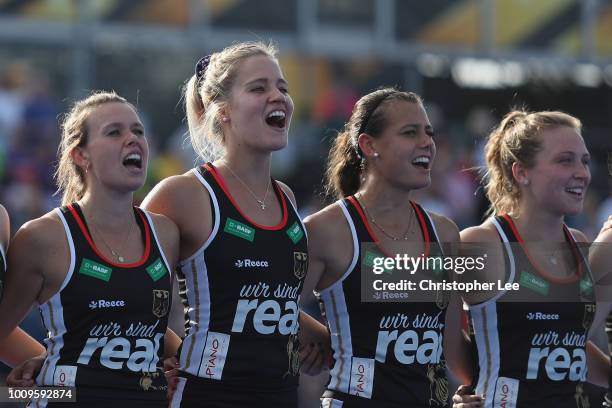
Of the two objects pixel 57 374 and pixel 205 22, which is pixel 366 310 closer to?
pixel 57 374

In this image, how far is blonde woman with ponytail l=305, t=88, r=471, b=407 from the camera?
15.4 ft

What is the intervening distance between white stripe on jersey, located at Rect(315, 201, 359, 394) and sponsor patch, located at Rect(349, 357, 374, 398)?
22mm

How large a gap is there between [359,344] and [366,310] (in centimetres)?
15

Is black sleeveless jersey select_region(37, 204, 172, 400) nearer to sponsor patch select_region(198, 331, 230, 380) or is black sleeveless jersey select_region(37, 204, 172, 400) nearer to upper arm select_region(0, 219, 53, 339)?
upper arm select_region(0, 219, 53, 339)

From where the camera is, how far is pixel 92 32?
10.5m

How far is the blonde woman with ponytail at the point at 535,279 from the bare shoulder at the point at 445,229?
0.06 meters

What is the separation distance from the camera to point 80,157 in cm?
458

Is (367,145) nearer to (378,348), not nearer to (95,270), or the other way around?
(378,348)

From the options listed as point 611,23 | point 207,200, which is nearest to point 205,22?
point 611,23

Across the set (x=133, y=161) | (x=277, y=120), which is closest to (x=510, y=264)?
(x=277, y=120)

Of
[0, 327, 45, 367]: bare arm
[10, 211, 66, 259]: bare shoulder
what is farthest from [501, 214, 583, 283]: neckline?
[0, 327, 45, 367]: bare arm

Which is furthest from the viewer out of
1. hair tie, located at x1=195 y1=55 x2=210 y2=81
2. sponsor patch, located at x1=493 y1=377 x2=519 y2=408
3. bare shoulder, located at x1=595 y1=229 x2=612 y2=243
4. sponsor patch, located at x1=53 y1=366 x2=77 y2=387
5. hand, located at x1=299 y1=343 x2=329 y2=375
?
bare shoulder, located at x1=595 y1=229 x2=612 y2=243

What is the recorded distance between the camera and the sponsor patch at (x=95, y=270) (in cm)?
425

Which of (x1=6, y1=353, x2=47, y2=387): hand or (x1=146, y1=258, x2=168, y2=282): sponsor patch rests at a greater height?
(x1=146, y1=258, x2=168, y2=282): sponsor patch
